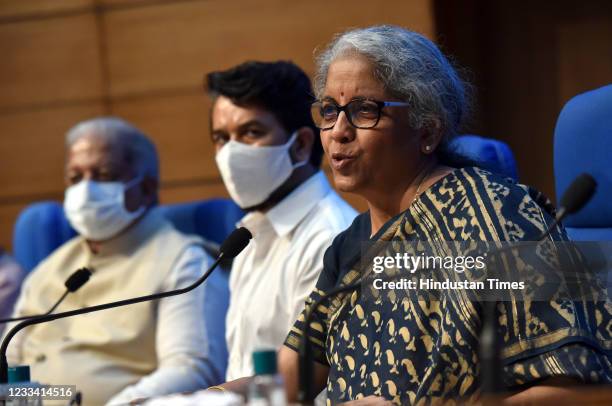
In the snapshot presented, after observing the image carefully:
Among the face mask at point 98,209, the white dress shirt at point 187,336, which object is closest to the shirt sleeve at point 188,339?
the white dress shirt at point 187,336

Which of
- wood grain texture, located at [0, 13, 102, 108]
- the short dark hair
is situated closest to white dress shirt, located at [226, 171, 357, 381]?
the short dark hair

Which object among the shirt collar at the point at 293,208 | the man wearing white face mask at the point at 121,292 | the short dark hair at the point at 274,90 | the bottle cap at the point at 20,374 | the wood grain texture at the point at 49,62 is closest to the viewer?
the bottle cap at the point at 20,374

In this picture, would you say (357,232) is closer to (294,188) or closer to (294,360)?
(294,360)

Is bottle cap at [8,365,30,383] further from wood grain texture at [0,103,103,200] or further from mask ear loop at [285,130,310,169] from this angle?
wood grain texture at [0,103,103,200]

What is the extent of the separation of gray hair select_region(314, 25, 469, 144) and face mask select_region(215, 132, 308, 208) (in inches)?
32.8

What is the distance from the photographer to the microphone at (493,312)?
51.3 inches

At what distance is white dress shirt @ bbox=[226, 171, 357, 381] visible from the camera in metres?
2.93

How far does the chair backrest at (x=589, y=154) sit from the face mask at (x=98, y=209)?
178 cm

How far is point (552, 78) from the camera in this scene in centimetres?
457

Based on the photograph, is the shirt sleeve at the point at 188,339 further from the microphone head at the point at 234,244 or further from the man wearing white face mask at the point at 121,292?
the microphone head at the point at 234,244

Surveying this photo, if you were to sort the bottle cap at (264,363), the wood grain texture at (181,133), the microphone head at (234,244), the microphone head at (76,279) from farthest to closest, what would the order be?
the wood grain texture at (181,133)
the microphone head at (76,279)
the microphone head at (234,244)
the bottle cap at (264,363)

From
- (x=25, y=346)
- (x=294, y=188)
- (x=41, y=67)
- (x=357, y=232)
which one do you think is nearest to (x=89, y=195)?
(x=25, y=346)

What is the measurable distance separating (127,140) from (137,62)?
1421 mm

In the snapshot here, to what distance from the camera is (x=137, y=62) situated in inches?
204
